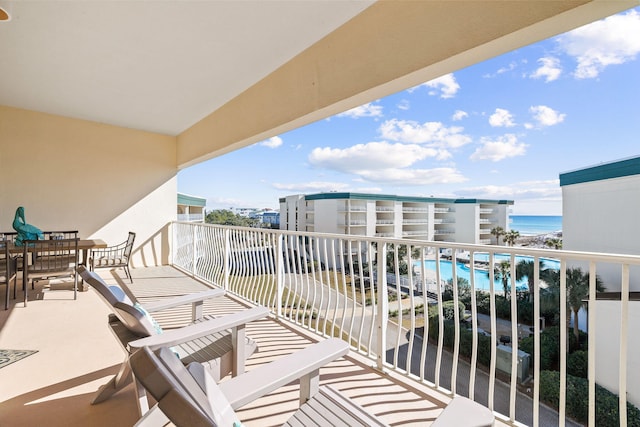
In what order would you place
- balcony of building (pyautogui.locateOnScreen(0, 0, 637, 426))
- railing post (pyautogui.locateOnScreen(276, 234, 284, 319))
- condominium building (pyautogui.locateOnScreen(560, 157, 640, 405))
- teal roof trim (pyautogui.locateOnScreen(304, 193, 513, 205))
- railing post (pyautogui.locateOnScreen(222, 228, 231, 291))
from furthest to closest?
teal roof trim (pyautogui.locateOnScreen(304, 193, 513, 205)) → condominium building (pyautogui.locateOnScreen(560, 157, 640, 405)) → railing post (pyautogui.locateOnScreen(222, 228, 231, 291)) → railing post (pyautogui.locateOnScreen(276, 234, 284, 319)) → balcony of building (pyautogui.locateOnScreen(0, 0, 637, 426))

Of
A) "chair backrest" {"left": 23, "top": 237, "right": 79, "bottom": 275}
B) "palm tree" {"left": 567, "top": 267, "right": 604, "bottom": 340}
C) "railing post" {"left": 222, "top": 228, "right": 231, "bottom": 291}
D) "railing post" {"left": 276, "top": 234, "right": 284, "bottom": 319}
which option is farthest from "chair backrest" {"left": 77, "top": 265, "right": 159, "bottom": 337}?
"chair backrest" {"left": 23, "top": 237, "right": 79, "bottom": 275}

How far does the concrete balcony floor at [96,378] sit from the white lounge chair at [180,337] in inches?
8.0

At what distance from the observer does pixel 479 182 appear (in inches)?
1721

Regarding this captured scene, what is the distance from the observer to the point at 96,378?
233cm

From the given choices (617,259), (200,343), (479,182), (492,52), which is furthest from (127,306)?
(479,182)

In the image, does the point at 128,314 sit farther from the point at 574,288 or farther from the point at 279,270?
the point at 574,288

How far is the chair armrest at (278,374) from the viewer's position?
43.8 inches

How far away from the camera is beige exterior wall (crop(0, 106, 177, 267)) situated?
5586 millimetres

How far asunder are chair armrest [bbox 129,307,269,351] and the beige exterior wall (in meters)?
6.00

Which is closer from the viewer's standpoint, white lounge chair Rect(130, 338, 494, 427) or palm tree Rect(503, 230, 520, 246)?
white lounge chair Rect(130, 338, 494, 427)

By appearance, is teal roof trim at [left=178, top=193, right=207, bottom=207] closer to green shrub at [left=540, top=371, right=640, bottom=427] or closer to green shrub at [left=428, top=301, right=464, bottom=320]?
green shrub at [left=428, top=301, right=464, bottom=320]

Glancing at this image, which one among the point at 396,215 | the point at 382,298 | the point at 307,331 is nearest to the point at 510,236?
the point at 396,215

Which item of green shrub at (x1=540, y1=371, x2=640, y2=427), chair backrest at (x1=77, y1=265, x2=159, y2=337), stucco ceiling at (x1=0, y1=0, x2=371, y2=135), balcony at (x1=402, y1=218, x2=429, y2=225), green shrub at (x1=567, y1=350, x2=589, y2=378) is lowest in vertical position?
green shrub at (x1=540, y1=371, x2=640, y2=427)

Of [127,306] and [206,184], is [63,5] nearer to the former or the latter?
[127,306]
